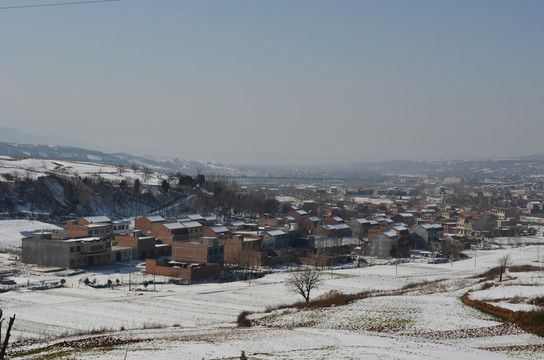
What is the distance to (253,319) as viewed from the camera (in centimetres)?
2394

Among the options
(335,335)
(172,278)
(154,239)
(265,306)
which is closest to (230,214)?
(154,239)

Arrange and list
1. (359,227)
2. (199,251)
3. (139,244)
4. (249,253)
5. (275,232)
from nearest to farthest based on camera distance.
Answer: (199,251) < (249,253) < (139,244) < (275,232) < (359,227)

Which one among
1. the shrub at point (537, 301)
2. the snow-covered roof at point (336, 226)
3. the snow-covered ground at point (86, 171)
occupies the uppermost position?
the snow-covered ground at point (86, 171)

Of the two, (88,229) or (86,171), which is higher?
(86,171)

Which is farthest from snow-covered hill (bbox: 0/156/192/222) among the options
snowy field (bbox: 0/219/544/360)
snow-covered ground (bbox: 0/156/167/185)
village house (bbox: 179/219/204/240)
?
snowy field (bbox: 0/219/544/360)

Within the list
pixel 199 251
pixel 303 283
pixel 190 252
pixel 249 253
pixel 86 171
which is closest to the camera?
pixel 303 283

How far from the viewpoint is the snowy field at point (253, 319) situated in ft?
57.1

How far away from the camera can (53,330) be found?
2358 centimetres

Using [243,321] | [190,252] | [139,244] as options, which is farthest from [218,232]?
[243,321]

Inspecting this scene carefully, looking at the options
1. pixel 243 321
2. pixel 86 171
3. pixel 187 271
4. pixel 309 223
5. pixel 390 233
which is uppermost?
pixel 86 171

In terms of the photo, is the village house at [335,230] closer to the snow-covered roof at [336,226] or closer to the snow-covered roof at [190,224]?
the snow-covered roof at [336,226]

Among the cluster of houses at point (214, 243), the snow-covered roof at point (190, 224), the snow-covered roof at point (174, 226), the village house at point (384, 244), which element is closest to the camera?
the cluster of houses at point (214, 243)

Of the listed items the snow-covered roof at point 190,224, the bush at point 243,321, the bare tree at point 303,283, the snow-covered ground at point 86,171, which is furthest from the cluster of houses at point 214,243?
the snow-covered ground at point 86,171

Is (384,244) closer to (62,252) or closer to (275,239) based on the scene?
(275,239)
